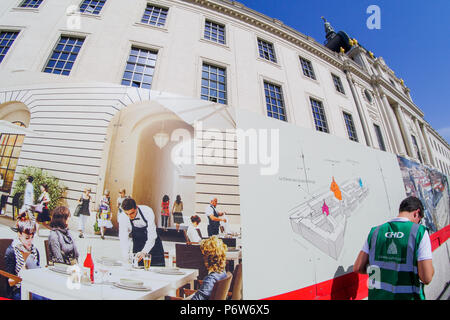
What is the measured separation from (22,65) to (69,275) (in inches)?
264

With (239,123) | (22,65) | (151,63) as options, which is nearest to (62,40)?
(22,65)

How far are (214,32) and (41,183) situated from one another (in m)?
8.79

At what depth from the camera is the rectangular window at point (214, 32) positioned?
783 cm

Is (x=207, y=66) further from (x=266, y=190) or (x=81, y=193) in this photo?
(x=81, y=193)

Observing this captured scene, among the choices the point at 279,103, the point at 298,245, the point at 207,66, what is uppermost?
the point at 207,66

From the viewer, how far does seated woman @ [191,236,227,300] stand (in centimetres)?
306

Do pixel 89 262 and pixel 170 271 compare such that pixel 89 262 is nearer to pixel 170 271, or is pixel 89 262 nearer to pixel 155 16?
pixel 170 271

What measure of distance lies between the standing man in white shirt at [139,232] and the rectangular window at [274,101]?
5.86 m

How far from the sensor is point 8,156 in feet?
12.5

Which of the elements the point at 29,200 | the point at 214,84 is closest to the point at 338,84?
the point at 214,84

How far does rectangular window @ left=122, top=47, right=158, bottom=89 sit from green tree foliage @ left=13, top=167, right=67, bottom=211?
3.55 metres

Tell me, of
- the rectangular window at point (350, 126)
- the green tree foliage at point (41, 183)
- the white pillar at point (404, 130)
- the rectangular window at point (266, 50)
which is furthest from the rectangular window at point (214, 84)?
the white pillar at point (404, 130)

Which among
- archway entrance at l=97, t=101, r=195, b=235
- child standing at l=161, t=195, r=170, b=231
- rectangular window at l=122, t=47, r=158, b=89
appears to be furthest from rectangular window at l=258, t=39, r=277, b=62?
child standing at l=161, t=195, r=170, b=231

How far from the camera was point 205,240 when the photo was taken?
351 cm
